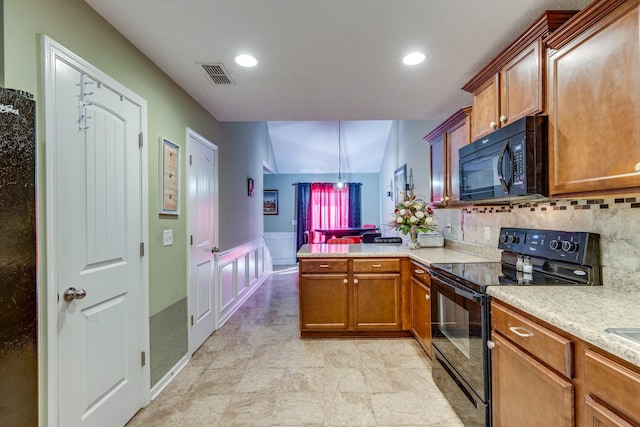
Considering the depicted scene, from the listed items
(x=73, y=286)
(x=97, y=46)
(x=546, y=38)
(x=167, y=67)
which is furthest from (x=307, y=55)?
(x=73, y=286)

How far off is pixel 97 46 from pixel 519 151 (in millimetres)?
2342

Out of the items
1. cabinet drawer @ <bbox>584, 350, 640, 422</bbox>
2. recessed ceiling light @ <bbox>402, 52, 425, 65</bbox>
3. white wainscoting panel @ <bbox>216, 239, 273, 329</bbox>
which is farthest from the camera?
white wainscoting panel @ <bbox>216, 239, 273, 329</bbox>

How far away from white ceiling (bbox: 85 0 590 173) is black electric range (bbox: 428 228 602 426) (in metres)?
1.27

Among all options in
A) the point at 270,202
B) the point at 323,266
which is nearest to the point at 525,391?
the point at 323,266

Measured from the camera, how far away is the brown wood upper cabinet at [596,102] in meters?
1.15

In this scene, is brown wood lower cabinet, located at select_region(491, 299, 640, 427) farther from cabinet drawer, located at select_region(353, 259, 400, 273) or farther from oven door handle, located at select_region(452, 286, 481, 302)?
cabinet drawer, located at select_region(353, 259, 400, 273)

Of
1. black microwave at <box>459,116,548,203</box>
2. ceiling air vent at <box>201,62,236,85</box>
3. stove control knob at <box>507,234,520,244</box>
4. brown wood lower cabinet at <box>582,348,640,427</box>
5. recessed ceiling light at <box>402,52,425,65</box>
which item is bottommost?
brown wood lower cabinet at <box>582,348,640,427</box>

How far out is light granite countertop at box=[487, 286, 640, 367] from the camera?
917 millimetres

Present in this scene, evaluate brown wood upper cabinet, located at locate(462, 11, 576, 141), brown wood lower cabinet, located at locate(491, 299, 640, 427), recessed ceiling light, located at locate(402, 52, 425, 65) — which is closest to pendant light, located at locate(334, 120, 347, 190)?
recessed ceiling light, located at locate(402, 52, 425, 65)

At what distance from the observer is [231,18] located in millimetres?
1700

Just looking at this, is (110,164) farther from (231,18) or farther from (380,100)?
(380,100)

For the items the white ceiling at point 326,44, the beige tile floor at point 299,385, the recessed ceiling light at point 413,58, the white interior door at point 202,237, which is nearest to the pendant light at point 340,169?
the white ceiling at point 326,44

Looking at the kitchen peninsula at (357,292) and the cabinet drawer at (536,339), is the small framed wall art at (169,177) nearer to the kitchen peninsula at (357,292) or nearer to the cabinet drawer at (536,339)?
the kitchen peninsula at (357,292)

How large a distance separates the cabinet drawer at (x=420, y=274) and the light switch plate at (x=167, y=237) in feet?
6.86
